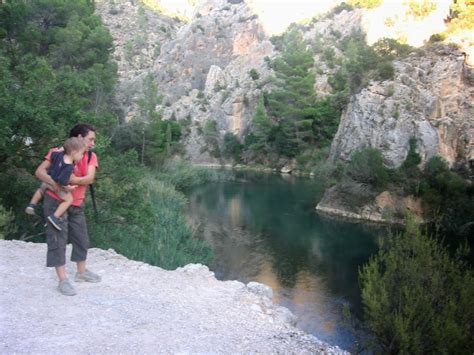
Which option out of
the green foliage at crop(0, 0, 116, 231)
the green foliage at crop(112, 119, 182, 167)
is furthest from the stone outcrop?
the green foliage at crop(0, 0, 116, 231)

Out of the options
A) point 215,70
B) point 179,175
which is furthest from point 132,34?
point 179,175

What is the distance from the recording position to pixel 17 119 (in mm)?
8602

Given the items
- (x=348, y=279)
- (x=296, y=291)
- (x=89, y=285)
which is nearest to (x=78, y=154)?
(x=89, y=285)

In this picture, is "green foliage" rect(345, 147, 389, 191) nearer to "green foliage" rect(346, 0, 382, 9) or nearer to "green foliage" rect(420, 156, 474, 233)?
"green foliage" rect(420, 156, 474, 233)

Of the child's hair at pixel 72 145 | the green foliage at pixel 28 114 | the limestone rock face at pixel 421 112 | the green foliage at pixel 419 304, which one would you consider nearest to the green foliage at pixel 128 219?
the green foliage at pixel 28 114

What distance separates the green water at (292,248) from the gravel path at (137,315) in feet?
18.0

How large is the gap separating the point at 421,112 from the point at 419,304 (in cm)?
2460

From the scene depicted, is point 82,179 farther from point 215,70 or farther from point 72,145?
point 215,70

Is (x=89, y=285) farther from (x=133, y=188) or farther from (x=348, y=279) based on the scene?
(x=348, y=279)

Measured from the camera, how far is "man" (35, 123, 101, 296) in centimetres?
529

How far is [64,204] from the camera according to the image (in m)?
5.33

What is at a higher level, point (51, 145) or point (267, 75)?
point (267, 75)

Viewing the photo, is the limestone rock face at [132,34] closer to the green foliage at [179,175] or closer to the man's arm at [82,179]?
the green foliage at [179,175]

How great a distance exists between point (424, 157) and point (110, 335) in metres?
26.4
